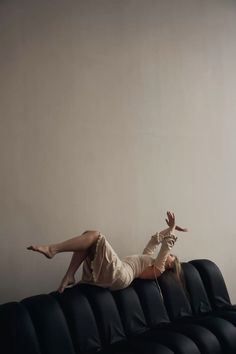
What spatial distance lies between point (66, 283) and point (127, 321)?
0.45m

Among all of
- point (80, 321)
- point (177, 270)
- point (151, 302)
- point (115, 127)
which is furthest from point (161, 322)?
point (115, 127)

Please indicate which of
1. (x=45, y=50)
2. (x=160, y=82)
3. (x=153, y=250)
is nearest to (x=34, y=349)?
(x=153, y=250)

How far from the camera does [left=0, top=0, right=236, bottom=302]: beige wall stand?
9.32ft

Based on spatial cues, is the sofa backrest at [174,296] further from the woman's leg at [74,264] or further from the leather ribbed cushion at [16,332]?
the leather ribbed cushion at [16,332]

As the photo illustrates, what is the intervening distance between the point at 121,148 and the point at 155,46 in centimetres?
93

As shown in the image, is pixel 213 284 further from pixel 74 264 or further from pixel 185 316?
pixel 74 264

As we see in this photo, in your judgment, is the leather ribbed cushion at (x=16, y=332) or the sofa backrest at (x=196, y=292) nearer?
the leather ribbed cushion at (x=16, y=332)

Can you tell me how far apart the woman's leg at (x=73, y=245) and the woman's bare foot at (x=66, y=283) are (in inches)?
7.2

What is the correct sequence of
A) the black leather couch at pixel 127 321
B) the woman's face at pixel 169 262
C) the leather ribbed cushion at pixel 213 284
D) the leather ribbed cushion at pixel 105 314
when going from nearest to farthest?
the black leather couch at pixel 127 321 < the leather ribbed cushion at pixel 105 314 < the woman's face at pixel 169 262 < the leather ribbed cushion at pixel 213 284

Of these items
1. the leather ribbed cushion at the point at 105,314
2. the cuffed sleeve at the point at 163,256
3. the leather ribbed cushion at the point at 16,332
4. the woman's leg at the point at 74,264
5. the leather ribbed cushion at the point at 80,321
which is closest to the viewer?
the leather ribbed cushion at the point at 16,332

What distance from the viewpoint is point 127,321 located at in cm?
271

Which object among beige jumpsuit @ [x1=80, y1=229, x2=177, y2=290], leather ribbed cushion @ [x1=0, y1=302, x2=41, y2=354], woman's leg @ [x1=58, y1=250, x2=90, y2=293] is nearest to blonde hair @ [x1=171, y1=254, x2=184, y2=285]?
beige jumpsuit @ [x1=80, y1=229, x2=177, y2=290]

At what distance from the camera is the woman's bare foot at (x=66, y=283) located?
2602 mm

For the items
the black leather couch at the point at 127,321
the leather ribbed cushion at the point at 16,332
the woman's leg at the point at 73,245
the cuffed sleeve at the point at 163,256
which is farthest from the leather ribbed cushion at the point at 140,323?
the leather ribbed cushion at the point at 16,332
